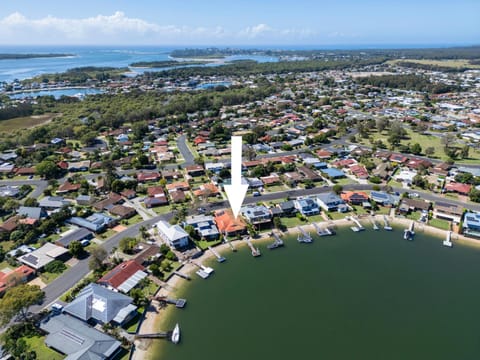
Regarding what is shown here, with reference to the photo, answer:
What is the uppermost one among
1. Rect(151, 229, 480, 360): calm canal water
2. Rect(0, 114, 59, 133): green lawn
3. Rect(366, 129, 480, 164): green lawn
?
Rect(0, 114, 59, 133): green lawn

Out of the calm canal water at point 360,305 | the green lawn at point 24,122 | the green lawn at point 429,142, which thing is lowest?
the calm canal water at point 360,305

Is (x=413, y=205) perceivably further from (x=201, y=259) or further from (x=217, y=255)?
(x=201, y=259)

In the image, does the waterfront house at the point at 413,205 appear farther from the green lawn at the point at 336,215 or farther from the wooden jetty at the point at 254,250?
the wooden jetty at the point at 254,250

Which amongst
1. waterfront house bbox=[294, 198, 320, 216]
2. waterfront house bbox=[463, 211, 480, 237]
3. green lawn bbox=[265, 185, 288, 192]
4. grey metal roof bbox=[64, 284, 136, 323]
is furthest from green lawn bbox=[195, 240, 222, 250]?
waterfront house bbox=[463, 211, 480, 237]

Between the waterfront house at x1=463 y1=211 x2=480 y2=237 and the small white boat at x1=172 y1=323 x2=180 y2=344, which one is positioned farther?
the waterfront house at x1=463 y1=211 x2=480 y2=237

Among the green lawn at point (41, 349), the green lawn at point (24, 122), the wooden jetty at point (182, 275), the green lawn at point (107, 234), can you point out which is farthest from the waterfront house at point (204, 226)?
the green lawn at point (24, 122)

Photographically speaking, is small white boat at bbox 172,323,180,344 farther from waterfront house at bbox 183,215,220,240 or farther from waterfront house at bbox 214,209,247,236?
waterfront house at bbox 214,209,247,236

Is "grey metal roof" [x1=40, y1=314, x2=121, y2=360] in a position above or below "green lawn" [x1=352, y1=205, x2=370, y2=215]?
below
